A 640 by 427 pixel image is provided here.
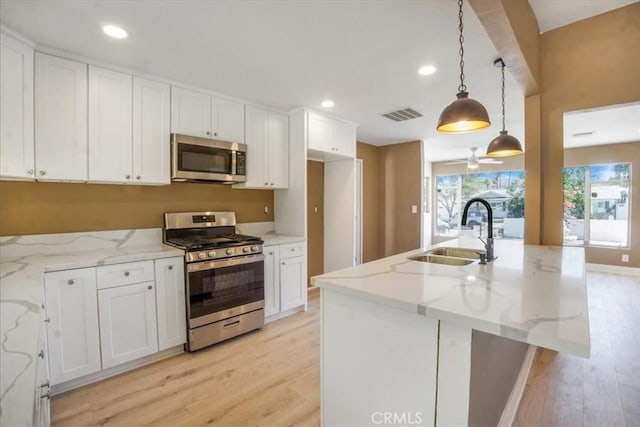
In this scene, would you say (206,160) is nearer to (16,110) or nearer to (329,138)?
(16,110)

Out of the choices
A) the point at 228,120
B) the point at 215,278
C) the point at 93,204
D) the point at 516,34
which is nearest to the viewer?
the point at 516,34

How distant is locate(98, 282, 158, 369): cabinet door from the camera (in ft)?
7.25

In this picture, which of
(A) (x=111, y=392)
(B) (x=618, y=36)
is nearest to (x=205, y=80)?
(A) (x=111, y=392)

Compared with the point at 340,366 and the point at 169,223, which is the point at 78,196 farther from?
the point at 340,366

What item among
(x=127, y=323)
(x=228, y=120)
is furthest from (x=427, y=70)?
(x=127, y=323)

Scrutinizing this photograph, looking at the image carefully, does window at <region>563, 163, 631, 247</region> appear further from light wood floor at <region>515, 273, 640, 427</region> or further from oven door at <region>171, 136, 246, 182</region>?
oven door at <region>171, 136, 246, 182</region>

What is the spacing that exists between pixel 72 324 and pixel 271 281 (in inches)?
66.2

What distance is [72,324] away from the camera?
6.82ft

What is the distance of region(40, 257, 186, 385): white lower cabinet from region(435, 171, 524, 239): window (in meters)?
6.07

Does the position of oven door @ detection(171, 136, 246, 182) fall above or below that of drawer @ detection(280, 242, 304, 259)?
above

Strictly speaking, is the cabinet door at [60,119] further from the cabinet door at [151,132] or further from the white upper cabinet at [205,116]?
the white upper cabinet at [205,116]

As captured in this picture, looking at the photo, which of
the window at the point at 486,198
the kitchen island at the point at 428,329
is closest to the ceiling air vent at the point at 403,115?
the kitchen island at the point at 428,329

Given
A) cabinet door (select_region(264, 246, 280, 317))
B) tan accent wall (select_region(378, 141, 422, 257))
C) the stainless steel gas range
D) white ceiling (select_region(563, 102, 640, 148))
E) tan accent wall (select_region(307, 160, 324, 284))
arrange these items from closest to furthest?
the stainless steel gas range, cabinet door (select_region(264, 246, 280, 317)), white ceiling (select_region(563, 102, 640, 148)), tan accent wall (select_region(307, 160, 324, 284)), tan accent wall (select_region(378, 141, 422, 257))

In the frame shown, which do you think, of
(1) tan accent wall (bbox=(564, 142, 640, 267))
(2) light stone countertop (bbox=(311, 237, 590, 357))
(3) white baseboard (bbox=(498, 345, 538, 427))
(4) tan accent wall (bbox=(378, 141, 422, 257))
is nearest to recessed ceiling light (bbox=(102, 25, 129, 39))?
(2) light stone countertop (bbox=(311, 237, 590, 357))
